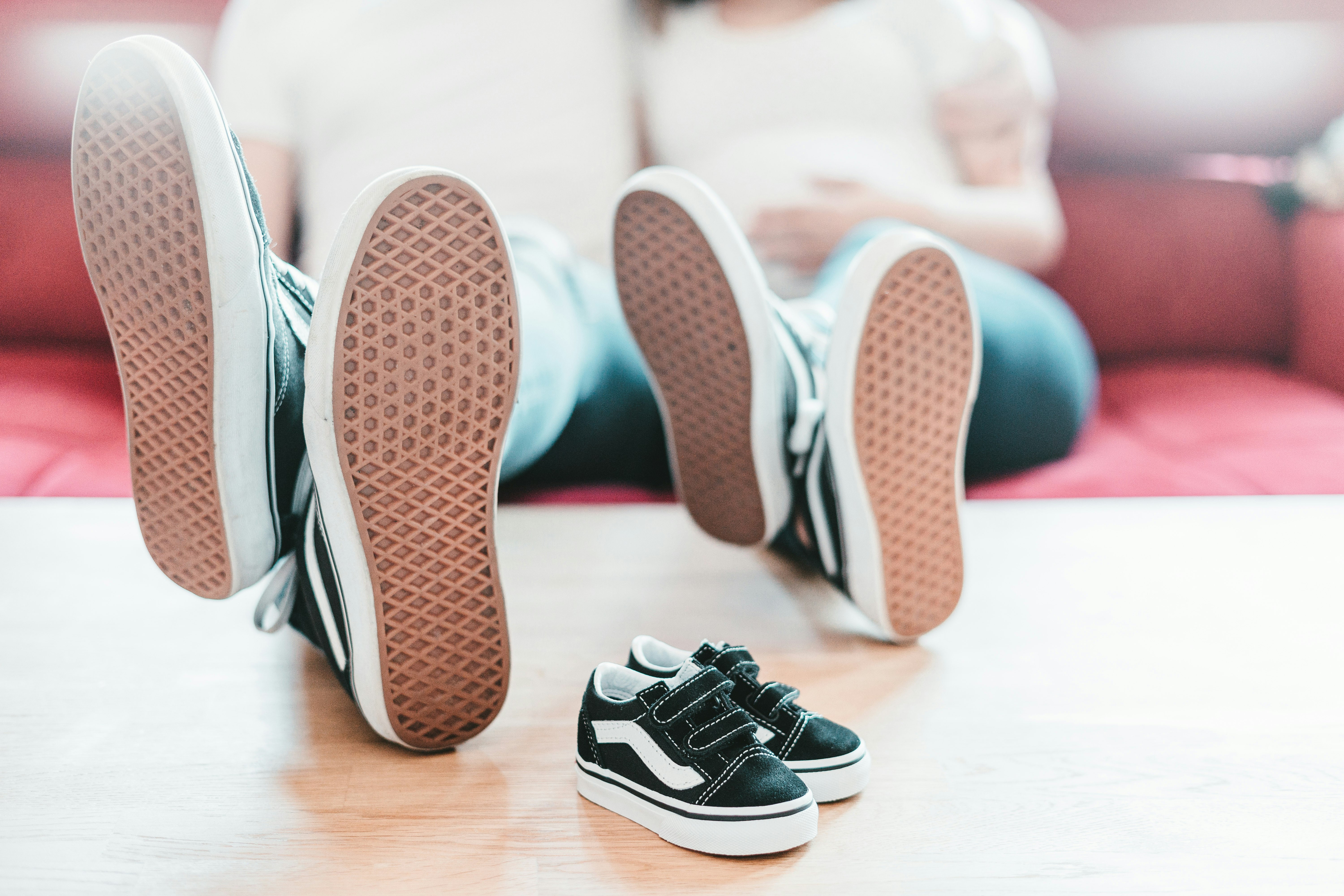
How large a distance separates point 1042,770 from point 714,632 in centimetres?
29

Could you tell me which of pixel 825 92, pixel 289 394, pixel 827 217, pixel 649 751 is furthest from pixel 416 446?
pixel 825 92

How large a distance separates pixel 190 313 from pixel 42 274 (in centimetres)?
94

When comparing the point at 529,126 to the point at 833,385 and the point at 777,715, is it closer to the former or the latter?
the point at 833,385

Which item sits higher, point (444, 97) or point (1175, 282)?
point (444, 97)

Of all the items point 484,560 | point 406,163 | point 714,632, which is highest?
point 406,163

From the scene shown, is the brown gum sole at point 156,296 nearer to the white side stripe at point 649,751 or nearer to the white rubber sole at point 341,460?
the white rubber sole at point 341,460

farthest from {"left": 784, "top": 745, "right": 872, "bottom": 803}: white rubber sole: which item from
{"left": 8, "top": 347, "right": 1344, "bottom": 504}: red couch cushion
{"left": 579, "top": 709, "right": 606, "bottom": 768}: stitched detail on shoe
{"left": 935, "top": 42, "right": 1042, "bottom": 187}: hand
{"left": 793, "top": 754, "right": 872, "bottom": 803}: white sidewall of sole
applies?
{"left": 935, "top": 42, "right": 1042, "bottom": 187}: hand

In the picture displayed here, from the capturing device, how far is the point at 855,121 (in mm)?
1198

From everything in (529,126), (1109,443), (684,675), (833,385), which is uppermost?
(529,126)

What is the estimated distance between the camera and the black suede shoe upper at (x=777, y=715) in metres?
0.56

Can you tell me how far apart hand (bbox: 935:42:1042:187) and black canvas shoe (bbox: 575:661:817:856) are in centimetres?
88

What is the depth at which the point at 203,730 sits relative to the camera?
0.62 meters

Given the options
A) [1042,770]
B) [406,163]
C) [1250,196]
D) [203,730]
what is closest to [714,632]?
[1042,770]

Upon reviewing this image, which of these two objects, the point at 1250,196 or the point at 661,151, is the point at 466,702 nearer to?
the point at 661,151
